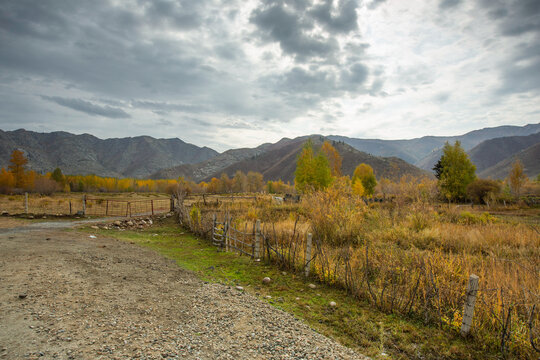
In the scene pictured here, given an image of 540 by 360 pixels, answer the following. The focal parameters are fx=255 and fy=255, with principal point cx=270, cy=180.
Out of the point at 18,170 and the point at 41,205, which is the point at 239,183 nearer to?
the point at 18,170

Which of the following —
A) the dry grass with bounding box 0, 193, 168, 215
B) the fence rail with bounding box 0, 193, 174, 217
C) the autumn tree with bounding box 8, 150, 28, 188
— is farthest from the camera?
the autumn tree with bounding box 8, 150, 28, 188

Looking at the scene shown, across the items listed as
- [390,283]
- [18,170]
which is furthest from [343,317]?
[18,170]

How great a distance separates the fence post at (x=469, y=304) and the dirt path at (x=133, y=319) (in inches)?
84.5

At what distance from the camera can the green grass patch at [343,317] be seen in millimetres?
3994

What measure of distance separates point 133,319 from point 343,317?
3888 mm

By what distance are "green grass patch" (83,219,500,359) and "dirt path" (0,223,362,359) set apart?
0.45 meters

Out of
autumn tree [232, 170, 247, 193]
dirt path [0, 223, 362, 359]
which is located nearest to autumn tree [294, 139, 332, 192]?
dirt path [0, 223, 362, 359]

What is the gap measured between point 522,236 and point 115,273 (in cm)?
1473

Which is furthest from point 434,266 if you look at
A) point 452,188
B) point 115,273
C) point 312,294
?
point 452,188

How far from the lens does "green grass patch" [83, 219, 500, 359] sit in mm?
3994

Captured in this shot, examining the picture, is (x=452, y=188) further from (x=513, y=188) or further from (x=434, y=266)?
(x=434, y=266)

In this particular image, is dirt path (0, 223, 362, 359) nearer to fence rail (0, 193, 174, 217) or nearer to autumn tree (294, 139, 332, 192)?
fence rail (0, 193, 174, 217)

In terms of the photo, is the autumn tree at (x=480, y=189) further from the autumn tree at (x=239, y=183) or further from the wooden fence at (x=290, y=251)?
the autumn tree at (x=239, y=183)

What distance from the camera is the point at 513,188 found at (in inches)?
1612
